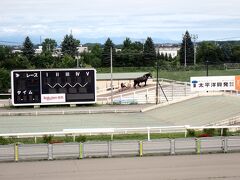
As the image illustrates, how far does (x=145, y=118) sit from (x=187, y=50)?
76343 millimetres

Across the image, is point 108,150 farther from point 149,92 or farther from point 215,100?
point 149,92

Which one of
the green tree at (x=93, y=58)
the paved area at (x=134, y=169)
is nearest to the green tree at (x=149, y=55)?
the green tree at (x=93, y=58)

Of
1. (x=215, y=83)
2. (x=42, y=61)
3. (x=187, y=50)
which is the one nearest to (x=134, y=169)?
(x=215, y=83)

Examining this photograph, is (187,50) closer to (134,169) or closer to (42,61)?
(42,61)

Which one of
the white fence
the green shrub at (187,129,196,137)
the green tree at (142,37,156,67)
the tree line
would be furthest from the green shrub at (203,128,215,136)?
the green tree at (142,37,156,67)

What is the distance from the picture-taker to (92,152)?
19.2 meters

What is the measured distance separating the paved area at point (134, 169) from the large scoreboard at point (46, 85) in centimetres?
2734

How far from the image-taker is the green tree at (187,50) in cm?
11143

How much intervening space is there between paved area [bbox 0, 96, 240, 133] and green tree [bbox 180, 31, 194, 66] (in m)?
67.8

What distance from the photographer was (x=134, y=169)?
16.7 m

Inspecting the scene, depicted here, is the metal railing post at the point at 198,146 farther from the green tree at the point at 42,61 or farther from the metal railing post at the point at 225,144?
the green tree at the point at 42,61

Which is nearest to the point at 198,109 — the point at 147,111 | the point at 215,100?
the point at 215,100

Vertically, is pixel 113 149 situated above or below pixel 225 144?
below

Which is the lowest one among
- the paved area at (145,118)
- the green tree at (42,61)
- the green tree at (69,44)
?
the paved area at (145,118)
